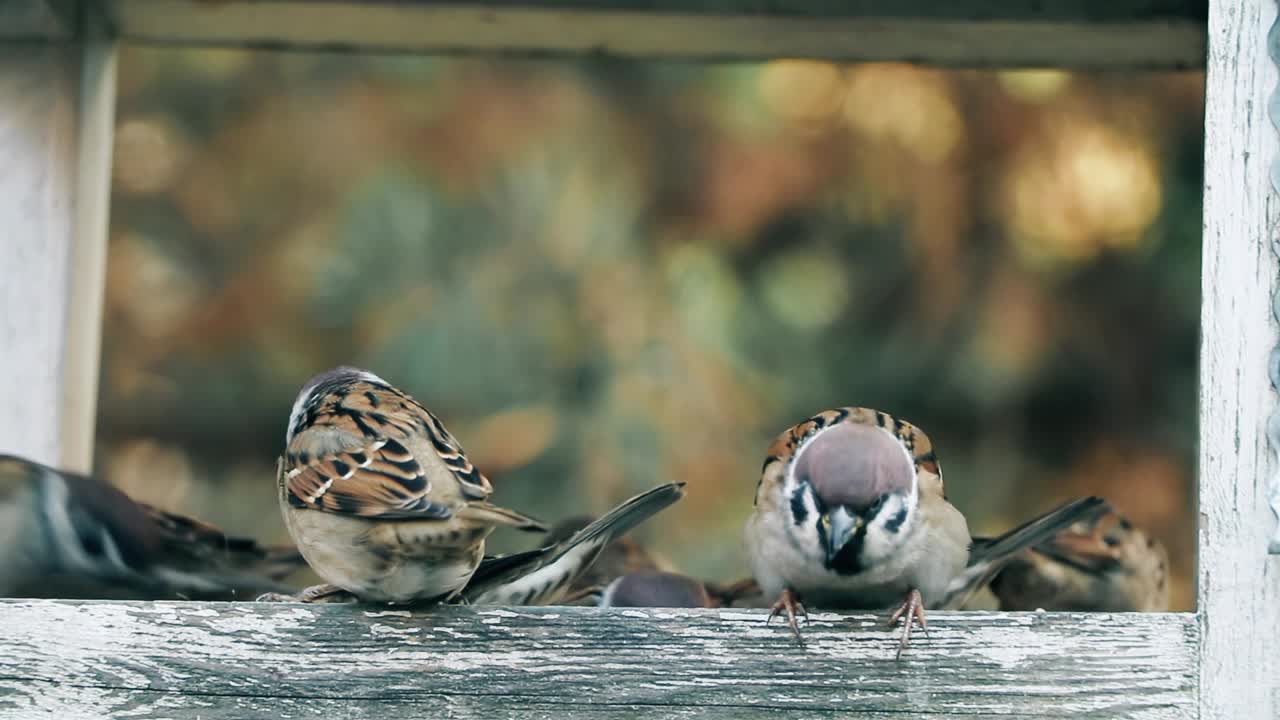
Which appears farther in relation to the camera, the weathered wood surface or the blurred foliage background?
the blurred foliage background

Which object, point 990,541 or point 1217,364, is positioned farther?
point 990,541

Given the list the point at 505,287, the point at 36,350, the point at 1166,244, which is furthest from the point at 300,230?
the point at 1166,244

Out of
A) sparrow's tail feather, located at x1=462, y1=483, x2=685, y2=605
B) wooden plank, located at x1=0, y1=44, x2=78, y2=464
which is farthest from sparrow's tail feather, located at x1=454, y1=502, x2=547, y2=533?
wooden plank, located at x1=0, y1=44, x2=78, y2=464

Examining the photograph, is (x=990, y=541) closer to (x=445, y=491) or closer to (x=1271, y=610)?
(x=1271, y=610)

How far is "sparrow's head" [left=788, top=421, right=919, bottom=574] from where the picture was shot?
1.87 m

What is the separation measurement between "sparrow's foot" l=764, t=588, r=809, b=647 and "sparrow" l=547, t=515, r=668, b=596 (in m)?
0.77

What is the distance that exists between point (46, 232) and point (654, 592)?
105 cm

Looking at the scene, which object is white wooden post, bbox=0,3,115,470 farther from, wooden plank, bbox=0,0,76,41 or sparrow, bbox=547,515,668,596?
sparrow, bbox=547,515,668,596

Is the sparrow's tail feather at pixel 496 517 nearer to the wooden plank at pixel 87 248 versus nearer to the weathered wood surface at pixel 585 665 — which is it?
the weathered wood surface at pixel 585 665

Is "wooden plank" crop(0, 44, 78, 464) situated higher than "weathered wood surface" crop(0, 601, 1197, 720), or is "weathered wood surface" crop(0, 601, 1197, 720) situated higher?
"wooden plank" crop(0, 44, 78, 464)

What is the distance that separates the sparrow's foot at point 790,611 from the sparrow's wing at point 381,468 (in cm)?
28

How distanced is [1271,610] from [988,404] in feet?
4.51

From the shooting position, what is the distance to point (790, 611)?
5.90 ft

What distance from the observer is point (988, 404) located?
122 inches
